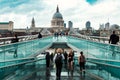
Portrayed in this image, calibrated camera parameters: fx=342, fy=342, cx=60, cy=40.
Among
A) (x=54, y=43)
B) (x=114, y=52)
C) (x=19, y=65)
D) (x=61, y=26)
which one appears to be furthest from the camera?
(x=61, y=26)

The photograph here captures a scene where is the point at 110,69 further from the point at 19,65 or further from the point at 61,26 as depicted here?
the point at 61,26

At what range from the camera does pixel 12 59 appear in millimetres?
16266

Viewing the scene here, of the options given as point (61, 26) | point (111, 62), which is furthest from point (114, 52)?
point (61, 26)

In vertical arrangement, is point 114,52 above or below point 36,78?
above

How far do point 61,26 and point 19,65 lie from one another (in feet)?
590

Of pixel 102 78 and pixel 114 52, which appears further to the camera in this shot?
pixel 102 78

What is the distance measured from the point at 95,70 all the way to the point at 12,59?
479cm

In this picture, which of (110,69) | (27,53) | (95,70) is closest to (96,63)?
(95,70)

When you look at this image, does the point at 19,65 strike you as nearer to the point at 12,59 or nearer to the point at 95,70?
the point at 12,59

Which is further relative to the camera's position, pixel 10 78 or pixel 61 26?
pixel 61 26

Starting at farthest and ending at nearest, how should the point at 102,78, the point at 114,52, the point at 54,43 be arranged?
the point at 54,43 < the point at 102,78 < the point at 114,52

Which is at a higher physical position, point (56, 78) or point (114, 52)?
point (114, 52)

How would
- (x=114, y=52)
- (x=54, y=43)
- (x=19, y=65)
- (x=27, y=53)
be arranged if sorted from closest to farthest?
1. (x=114, y=52)
2. (x=19, y=65)
3. (x=27, y=53)
4. (x=54, y=43)

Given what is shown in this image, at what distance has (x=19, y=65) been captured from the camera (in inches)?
696
